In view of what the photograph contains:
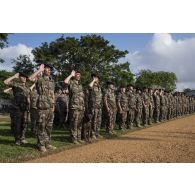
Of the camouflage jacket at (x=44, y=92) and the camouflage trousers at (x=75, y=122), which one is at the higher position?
the camouflage jacket at (x=44, y=92)

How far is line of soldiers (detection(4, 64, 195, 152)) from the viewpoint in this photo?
10.6 metres

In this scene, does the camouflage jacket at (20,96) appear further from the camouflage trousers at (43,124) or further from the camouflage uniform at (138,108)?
the camouflage uniform at (138,108)

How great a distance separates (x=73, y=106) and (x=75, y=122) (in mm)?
485

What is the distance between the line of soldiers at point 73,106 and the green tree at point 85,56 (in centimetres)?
2094

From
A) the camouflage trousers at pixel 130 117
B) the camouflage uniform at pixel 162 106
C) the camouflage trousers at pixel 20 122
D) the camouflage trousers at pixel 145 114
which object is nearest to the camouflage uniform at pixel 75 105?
the camouflage trousers at pixel 20 122

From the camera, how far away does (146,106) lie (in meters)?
20.8

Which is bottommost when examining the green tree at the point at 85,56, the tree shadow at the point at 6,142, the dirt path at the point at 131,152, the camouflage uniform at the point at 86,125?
the dirt path at the point at 131,152

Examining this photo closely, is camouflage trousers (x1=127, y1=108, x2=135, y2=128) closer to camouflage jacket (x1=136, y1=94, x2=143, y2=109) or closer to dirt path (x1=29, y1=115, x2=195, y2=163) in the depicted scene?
camouflage jacket (x1=136, y1=94, x2=143, y2=109)

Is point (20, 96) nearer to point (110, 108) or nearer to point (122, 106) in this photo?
point (110, 108)

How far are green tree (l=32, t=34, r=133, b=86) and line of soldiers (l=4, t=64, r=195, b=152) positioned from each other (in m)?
20.9

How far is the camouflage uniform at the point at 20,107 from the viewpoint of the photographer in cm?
1169

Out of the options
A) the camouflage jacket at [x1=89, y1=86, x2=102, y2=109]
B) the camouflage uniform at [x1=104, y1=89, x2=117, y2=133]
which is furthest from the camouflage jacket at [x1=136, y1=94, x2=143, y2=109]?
the camouflage jacket at [x1=89, y1=86, x2=102, y2=109]

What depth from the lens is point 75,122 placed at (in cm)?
1226

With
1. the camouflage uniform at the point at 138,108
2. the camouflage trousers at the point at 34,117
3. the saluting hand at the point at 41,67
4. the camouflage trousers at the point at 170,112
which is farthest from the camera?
the camouflage trousers at the point at 170,112
